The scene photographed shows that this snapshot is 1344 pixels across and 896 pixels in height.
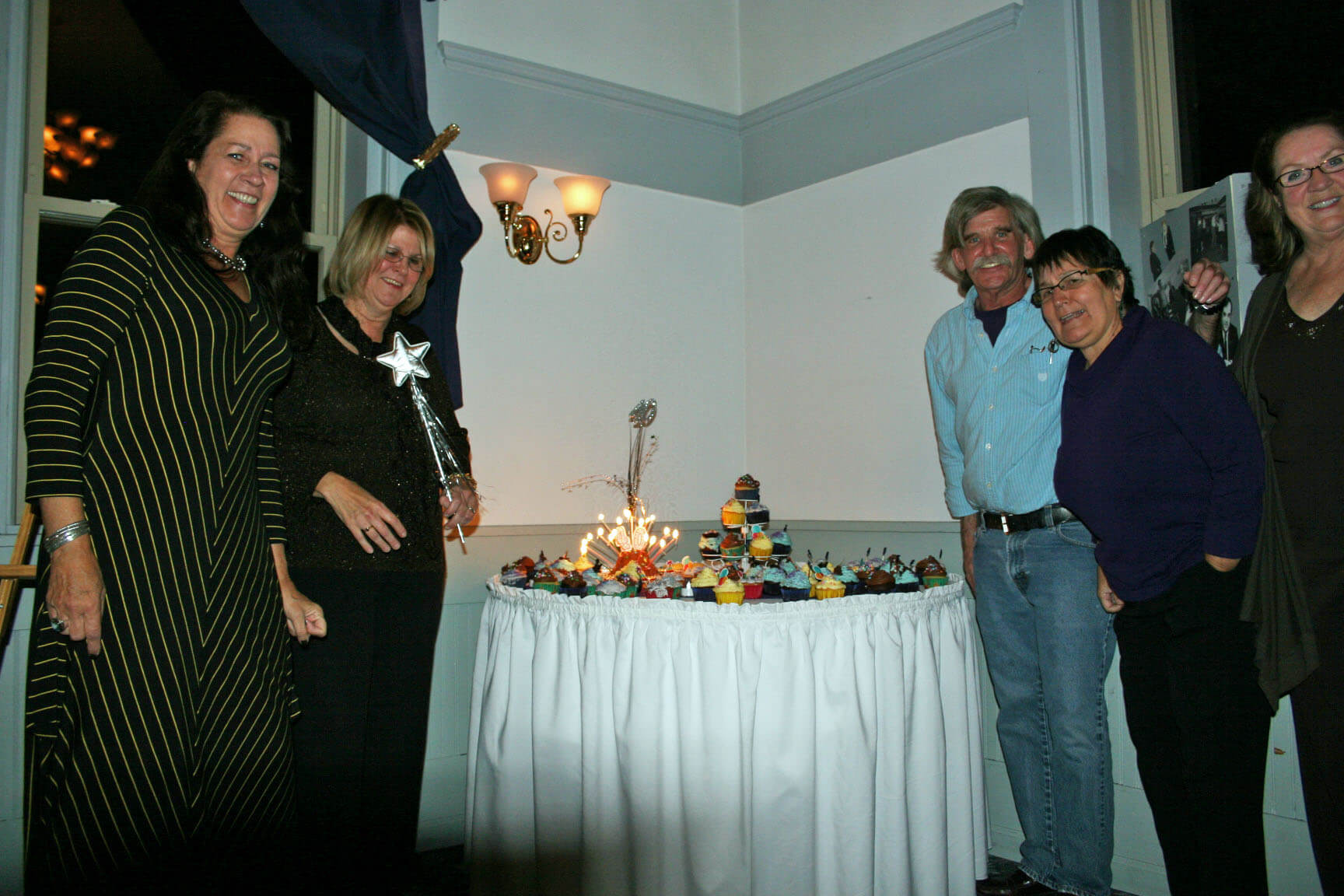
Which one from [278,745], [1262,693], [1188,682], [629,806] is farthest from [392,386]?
[1262,693]

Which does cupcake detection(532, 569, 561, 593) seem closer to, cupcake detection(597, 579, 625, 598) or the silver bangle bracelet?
cupcake detection(597, 579, 625, 598)

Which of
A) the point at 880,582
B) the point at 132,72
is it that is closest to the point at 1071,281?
the point at 880,582

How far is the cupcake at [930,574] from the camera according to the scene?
2.29m

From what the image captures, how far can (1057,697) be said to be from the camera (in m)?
2.26

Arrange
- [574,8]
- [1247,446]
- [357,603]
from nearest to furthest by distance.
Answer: [1247,446], [357,603], [574,8]

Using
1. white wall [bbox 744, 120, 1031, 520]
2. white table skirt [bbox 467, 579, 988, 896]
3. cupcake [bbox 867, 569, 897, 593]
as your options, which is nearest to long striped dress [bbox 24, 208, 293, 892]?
white table skirt [bbox 467, 579, 988, 896]

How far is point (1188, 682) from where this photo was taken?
1.84m

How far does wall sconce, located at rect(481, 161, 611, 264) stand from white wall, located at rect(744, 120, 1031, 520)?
2.74ft

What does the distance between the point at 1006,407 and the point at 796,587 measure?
752 mm

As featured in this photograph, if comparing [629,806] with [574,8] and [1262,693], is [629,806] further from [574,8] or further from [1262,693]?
[574,8]

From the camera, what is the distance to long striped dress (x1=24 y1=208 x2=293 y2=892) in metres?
1.38

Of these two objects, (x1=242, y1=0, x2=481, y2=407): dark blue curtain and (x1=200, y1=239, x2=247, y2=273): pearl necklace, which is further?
(x1=242, y1=0, x2=481, y2=407): dark blue curtain

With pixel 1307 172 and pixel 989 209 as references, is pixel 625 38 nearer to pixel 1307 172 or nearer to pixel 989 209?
pixel 989 209

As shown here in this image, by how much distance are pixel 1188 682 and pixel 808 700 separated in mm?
746
